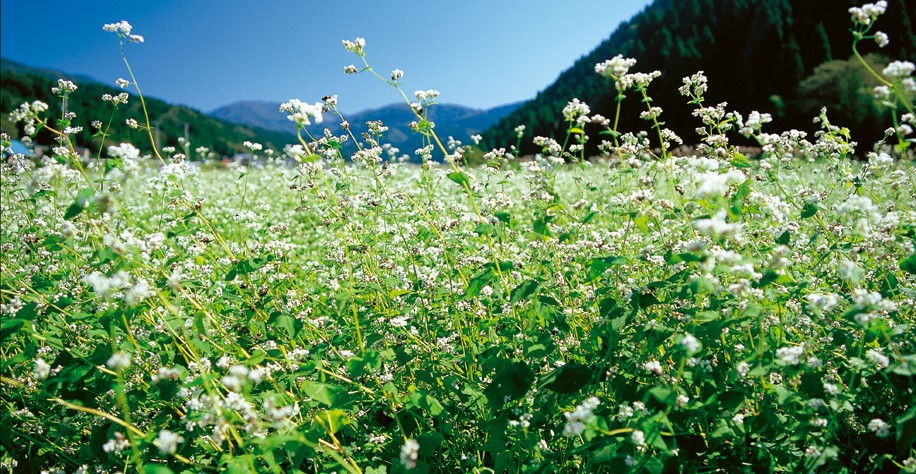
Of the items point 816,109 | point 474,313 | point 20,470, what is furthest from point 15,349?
point 816,109

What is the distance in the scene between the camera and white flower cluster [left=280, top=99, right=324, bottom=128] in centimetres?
251

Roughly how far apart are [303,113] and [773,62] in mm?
50306

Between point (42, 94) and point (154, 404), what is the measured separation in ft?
542

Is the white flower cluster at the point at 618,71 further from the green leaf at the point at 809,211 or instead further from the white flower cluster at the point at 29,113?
the white flower cluster at the point at 29,113

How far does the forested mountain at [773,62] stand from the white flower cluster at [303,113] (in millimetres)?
22575

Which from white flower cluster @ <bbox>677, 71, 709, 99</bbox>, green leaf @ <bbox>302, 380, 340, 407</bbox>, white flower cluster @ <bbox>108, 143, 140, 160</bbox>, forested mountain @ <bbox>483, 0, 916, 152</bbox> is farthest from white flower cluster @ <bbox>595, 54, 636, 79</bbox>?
forested mountain @ <bbox>483, 0, 916, 152</bbox>

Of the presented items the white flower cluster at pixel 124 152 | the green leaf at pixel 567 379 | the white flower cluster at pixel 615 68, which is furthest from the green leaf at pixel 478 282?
the white flower cluster at pixel 124 152

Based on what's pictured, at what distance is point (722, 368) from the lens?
2600 mm

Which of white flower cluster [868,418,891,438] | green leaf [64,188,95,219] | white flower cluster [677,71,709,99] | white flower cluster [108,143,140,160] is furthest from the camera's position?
white flower cluster [677,71,709,99]

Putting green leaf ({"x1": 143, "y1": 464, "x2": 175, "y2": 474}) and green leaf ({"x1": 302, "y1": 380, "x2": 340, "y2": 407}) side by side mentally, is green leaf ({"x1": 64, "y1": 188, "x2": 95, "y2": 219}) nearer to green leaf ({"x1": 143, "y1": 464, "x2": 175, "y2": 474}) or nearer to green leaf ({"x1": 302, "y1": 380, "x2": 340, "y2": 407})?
green leaf ({"x1": 143, "y1": 464, "x2": 175, "y2": 474})

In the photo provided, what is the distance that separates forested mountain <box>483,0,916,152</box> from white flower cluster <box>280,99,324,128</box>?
2258 centimetres

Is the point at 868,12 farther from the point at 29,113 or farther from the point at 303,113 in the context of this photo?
the point at 29,113

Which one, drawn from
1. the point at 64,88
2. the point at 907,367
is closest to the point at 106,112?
the point at 64,88

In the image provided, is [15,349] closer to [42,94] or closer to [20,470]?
[20,470]
